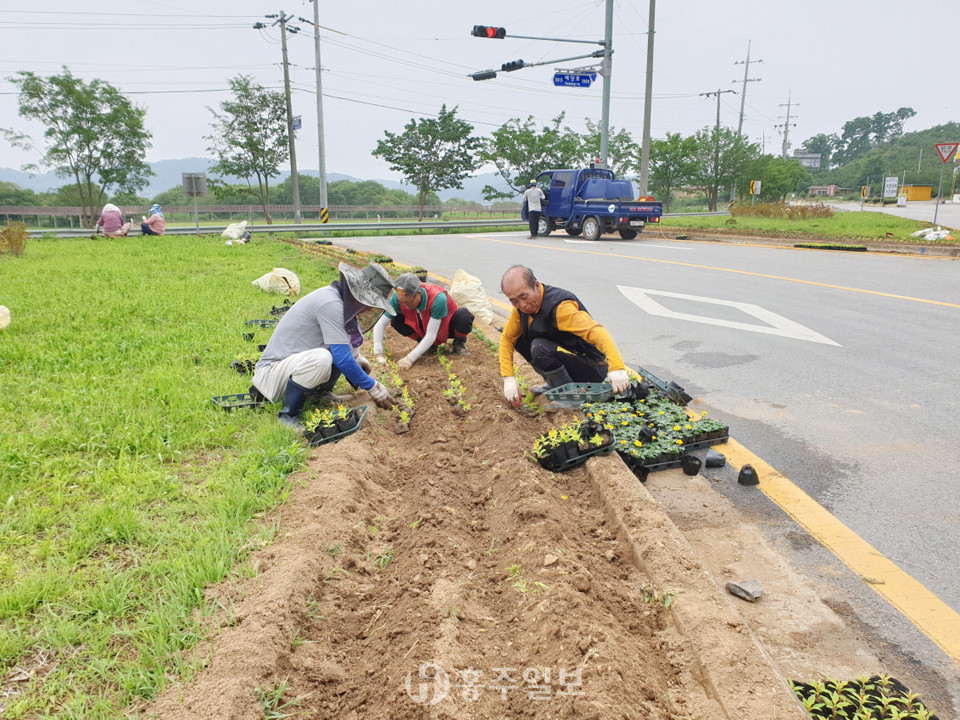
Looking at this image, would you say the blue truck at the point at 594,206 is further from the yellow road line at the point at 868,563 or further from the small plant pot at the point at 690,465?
the yellow road line at the point at 868,563

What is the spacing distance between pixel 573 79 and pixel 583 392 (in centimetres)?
2103

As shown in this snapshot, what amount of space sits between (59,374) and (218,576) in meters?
3.73

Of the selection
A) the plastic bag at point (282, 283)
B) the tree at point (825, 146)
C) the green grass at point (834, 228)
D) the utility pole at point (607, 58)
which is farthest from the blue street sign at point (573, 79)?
the tree at point (825, 146)

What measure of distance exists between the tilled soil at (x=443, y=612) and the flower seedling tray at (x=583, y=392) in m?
0.81

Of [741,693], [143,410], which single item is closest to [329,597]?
[741,693]

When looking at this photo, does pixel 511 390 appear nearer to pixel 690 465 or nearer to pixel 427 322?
pixel 690 465

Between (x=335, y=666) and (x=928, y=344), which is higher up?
(x=928, y=344)

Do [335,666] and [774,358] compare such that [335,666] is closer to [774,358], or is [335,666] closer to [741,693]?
[741,693]

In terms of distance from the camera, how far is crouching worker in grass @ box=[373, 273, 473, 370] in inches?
229

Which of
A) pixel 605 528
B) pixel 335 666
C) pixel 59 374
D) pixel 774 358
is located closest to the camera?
pixel 335 666

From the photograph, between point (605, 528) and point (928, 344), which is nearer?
point (605, 528)

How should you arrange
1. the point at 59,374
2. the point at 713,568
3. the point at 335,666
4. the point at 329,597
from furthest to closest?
the point at 59,374 → the point at 713,568 → the point at 329,597 → the point at 335,666

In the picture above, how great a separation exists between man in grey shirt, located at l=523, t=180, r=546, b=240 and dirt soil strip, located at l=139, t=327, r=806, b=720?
1820cm

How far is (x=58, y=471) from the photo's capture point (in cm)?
353
